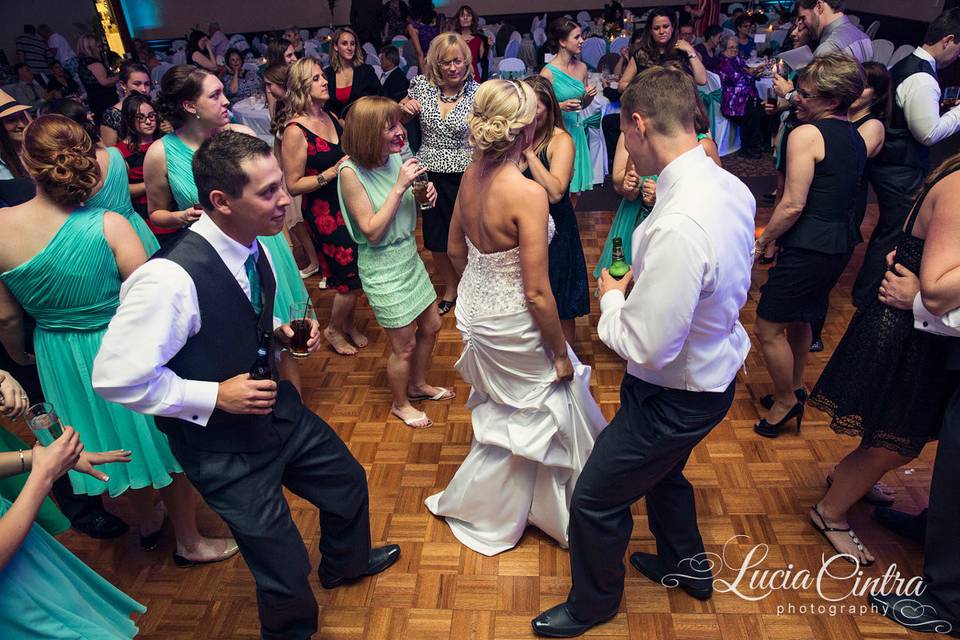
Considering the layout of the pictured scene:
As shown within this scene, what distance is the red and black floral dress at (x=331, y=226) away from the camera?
3279mm

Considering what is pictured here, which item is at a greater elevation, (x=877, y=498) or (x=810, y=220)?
(x=810, y=220)

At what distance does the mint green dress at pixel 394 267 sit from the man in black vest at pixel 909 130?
1.93 metres

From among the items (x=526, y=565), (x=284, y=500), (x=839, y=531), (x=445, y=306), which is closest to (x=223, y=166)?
(x=284, y=500)

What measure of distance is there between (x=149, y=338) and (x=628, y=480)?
3.95ft

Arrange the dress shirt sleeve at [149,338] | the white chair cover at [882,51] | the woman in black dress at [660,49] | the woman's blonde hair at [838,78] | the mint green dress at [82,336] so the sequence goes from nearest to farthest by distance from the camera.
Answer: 1. the dress shirt sleeve at [149,338]
2. the mint green dress at [82,336]
3. the woman's blonde hair at [838,78]
4. the woman in black dress at [660,49]
5. the white chair cover at [882,51]

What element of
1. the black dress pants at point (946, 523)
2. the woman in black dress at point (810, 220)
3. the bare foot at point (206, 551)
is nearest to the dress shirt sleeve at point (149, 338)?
the bare foot at point (206, 551)

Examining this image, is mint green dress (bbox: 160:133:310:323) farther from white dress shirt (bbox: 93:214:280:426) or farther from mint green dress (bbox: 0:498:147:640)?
mint green dress (bbox: 0:498:147:640)

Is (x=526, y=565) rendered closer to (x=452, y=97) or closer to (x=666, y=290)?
(x=666, y=290)

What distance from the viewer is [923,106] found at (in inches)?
120

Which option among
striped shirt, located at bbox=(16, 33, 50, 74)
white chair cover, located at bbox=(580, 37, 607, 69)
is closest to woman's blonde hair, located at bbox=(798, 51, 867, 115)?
white chair cover, located at bbox=(580, 37, 607, 69)

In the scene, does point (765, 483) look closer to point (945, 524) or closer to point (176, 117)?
point (945, 524)

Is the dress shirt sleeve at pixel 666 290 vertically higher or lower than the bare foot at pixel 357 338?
higher

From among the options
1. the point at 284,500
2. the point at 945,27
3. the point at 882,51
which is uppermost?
the point at 945,27

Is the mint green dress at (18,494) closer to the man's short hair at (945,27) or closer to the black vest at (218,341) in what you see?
the black vest at (218,341)
